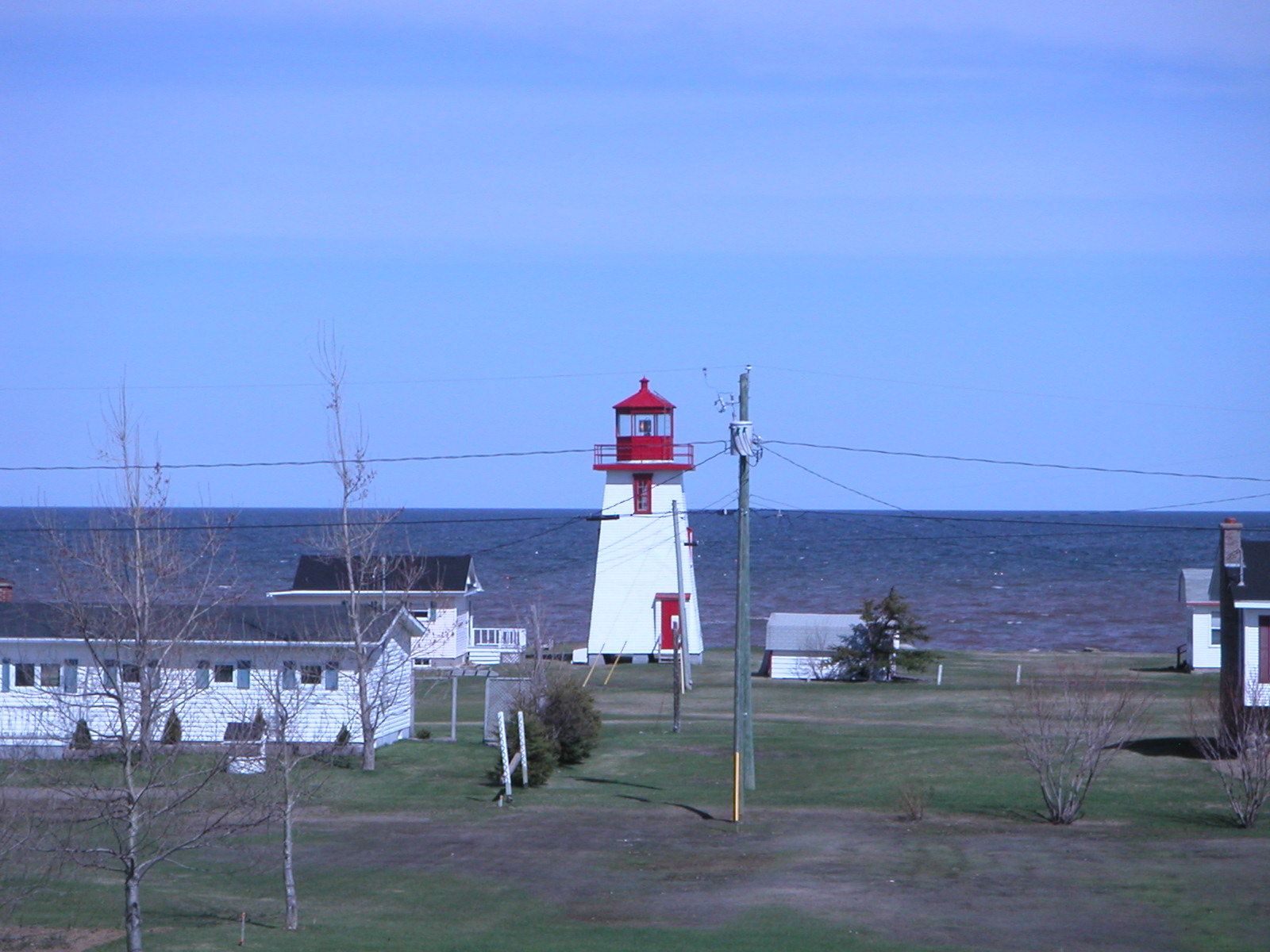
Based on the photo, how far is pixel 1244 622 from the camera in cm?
2748

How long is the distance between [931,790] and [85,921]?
A: 15.3m

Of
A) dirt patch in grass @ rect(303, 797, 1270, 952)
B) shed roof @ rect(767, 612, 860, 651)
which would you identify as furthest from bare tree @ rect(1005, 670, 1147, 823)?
shed roof @ rect(767, 612, 860, 651)

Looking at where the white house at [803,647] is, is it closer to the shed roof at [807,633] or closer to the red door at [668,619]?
the shed roof at [807,633]

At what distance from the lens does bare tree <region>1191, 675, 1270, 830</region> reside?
2209 centimetres

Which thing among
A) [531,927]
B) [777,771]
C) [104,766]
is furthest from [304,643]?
[531,927]

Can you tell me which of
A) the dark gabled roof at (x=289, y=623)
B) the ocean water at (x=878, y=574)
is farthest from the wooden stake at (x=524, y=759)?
the ocean water at (x=878, y=574)

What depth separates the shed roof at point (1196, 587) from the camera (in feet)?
154

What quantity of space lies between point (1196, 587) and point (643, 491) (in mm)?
20262

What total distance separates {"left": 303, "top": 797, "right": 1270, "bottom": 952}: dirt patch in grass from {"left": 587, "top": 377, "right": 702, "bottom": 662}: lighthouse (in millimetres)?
25305

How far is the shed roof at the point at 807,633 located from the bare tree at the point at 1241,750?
67.1 feet

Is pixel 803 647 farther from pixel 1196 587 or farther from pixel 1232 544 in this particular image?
pixel 1232 544

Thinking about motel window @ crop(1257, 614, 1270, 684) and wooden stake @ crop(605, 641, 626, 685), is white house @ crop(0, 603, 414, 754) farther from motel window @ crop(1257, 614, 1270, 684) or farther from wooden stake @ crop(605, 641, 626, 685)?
motel window @ crop(1257, 614, 1270, 684)

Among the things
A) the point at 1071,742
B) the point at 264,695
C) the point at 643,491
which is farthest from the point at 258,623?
the point at 643,491

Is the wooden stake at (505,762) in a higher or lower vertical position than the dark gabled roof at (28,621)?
lower
